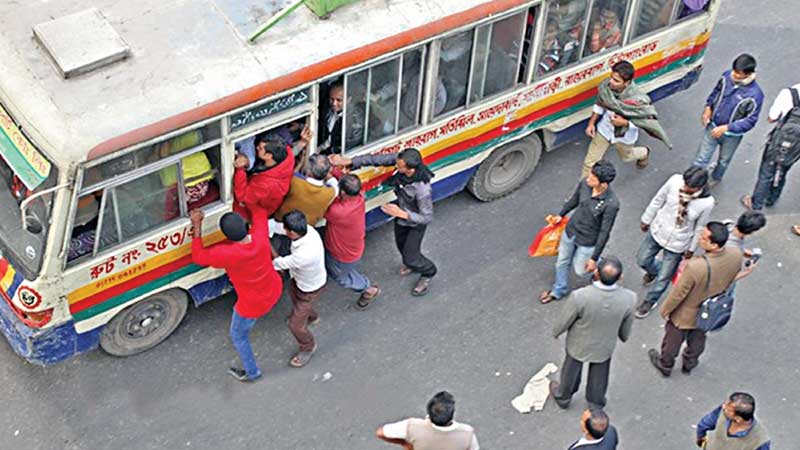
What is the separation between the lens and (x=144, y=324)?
851 cm

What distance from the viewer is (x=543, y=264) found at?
9.70m

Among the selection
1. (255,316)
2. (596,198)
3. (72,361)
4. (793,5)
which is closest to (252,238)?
(255,316)

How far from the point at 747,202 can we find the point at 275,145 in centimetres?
473

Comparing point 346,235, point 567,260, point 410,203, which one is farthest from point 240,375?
point 567,260

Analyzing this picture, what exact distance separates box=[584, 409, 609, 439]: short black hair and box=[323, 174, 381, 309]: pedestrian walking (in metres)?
2.51

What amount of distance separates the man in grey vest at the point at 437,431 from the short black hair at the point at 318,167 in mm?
2167

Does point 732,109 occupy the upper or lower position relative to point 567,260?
upper

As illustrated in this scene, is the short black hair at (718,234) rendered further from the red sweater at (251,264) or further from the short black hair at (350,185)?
the red sweater at (251,264)

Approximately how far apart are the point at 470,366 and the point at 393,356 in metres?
0.61

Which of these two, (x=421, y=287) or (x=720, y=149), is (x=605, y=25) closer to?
(x=720, y=149)

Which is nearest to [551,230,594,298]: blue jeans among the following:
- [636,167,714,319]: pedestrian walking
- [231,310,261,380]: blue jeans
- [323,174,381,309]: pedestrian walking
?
[636,167,714,319]: pedestrian walking

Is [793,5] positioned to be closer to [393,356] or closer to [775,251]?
[775,251]

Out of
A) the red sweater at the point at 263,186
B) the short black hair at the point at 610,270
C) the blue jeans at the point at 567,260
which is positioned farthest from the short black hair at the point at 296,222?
the blue jeans at the point at 567,260

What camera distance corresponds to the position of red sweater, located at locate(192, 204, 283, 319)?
759 centimetres
